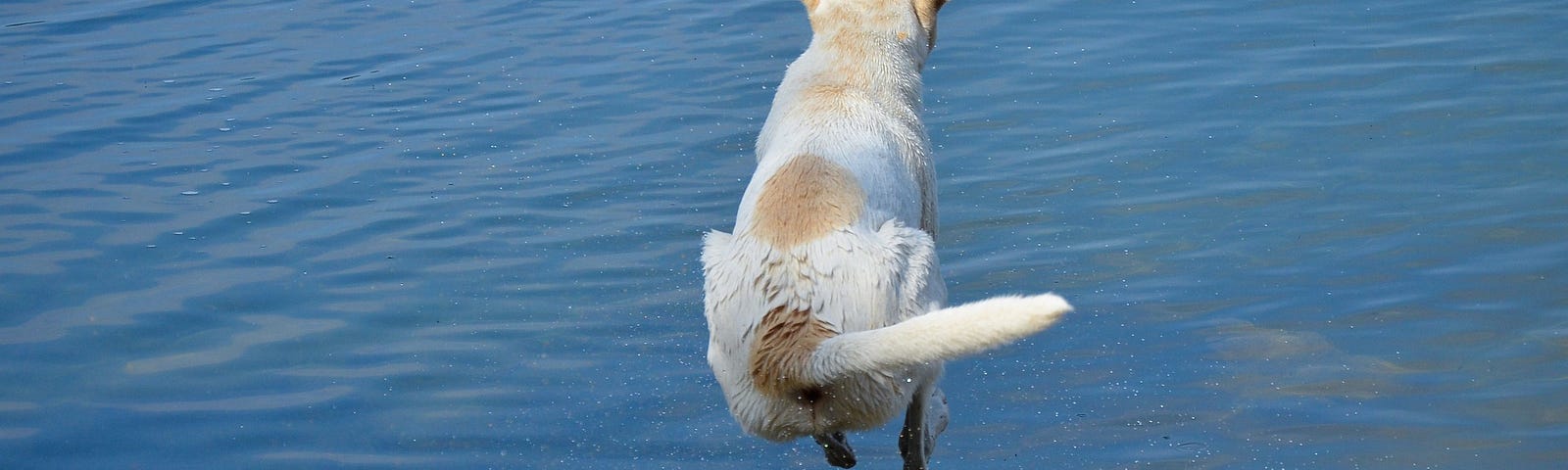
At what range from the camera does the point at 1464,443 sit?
4.79 metres

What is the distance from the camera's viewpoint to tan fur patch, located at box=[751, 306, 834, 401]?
3.76 m

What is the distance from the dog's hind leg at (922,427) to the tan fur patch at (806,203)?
66 cm

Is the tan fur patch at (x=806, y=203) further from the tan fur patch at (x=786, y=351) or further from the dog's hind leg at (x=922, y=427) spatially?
the dog's hind leg at (x=922, y=427)

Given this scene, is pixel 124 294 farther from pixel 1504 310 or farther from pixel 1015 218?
pixel 1504 310

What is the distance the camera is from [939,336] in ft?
10.6

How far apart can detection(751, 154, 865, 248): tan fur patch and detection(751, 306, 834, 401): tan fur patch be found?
218 mm

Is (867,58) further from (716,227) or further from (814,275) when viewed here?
(716,227)

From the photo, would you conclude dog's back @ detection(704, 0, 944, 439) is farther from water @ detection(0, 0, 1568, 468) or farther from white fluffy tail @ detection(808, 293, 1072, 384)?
water @ detection(0, 0, 1568, 468)

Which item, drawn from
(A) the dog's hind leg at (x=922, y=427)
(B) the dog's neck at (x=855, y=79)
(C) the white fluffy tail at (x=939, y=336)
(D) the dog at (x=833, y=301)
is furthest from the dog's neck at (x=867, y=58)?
(C) the white fluffy tail at (x=939, y=336)

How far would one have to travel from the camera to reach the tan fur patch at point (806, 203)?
156 inches

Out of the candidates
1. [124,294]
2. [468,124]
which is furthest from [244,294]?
[468,124]

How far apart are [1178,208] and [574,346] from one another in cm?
276

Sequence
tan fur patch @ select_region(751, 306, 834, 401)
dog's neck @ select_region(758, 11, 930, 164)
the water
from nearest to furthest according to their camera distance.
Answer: tan fur patch @ select_region(751, 306, 834, 401), dog's neck @ select_region(758, 11, 930, 164), the water

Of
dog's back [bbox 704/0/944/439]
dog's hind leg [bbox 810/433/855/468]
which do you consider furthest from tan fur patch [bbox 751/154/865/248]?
dog's hind leg [bbox 810/433/855/468]
